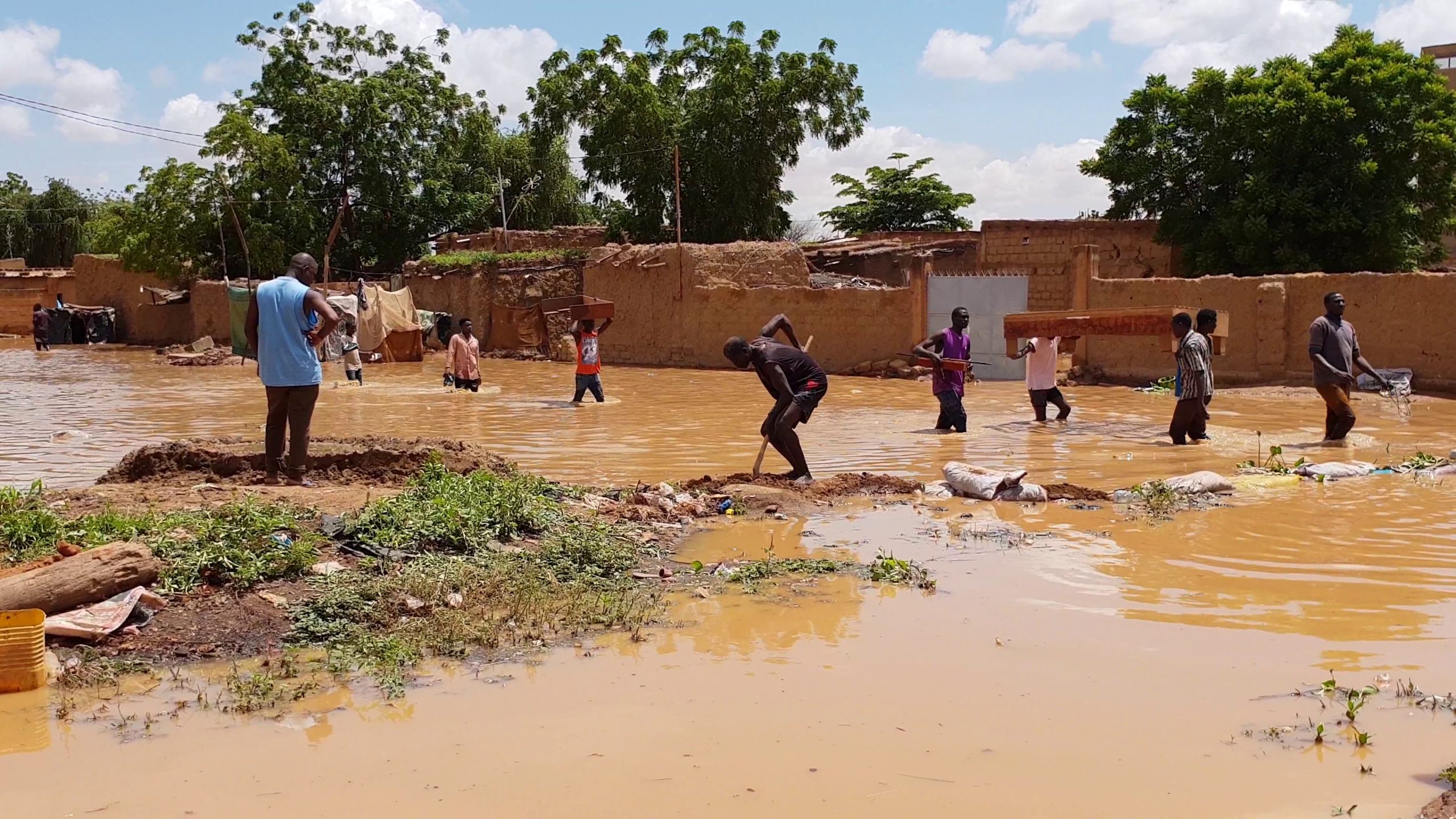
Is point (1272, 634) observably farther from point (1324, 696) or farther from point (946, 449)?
point (946, 449)

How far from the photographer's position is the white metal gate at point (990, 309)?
61.7ft

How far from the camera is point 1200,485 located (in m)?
7.93

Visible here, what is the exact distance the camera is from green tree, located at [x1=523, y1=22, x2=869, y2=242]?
30.5m

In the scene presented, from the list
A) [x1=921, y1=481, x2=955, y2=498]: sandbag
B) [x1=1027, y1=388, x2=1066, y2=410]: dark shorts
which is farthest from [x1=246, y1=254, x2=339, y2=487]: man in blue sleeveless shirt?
[x1=1027, y1=388, x2=1066, y2=410]: dark shorts

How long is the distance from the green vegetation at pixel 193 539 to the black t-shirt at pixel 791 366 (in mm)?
3560

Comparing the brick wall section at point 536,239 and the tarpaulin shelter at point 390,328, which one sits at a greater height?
the brick wall section at point 536,239

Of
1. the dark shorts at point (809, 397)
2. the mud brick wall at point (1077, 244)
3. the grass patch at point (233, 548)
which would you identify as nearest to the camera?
the grass patch at point (233, 548)

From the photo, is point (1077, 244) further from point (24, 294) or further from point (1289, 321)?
point (24, 294)

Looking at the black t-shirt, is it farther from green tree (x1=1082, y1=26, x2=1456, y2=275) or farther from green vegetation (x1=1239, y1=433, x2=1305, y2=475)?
green tree (x1=1082, y1=26, x2=1456, y2=275)

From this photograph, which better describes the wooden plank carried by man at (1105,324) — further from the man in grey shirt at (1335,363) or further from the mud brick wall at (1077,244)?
the mud brick wall at (1077,244)

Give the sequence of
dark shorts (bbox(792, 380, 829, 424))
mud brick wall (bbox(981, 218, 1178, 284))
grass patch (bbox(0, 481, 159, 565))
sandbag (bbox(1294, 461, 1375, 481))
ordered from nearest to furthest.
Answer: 1. grass patch (bbox(0, 481, 159, 565))
2. dark shorts (bbox(792, 380, 829, 424))
3. sandbag (bbox(1294, 461, 1375, 481))
4. mud brick wall (bbox(981, 218, 1178, 284))

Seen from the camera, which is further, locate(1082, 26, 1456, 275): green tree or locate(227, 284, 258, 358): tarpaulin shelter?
locate(227, 284, 258, 358): tarpaulin shelter

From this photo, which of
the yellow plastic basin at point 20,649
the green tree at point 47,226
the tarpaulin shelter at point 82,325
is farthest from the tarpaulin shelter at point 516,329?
the green tree at point 47,226

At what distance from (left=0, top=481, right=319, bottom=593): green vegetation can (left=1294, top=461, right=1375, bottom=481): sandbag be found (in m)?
6.83
